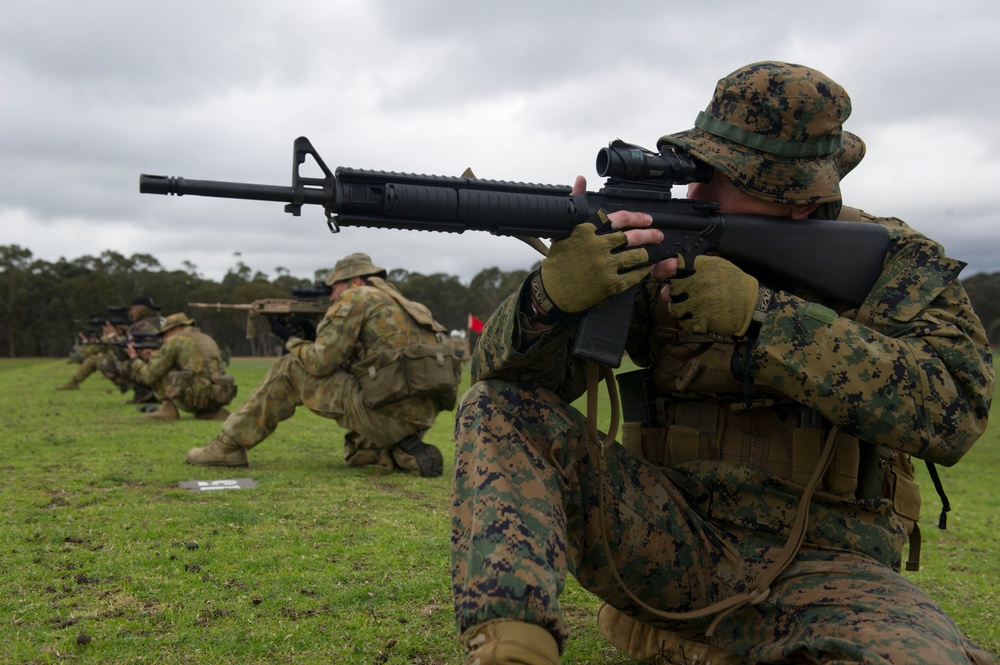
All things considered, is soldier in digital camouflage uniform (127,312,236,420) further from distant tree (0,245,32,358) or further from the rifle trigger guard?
distant tree (0,245,32,358)

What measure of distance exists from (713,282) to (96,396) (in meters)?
20.4

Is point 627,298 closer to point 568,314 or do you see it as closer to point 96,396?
point 568,314

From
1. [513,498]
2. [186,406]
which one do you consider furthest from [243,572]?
[186,406]

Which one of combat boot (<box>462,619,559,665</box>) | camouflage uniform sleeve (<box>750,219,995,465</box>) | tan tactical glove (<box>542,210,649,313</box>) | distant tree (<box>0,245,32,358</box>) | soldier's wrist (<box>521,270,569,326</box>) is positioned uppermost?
tan tactical glove (<box>542,210,649,313</box>)

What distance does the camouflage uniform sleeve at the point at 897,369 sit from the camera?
2996mm

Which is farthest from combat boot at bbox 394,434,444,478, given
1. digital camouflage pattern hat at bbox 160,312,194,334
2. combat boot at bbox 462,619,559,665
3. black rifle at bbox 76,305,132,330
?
black rifle at bbox 76,305,132,330

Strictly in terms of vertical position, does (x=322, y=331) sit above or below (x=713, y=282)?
below

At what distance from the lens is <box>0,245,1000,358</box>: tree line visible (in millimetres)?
73812

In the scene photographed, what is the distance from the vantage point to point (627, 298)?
129 inches

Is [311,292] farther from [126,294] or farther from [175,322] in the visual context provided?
[126,294]

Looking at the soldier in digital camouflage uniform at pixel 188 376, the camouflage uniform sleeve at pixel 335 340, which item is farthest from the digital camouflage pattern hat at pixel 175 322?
the camouflage uniform sleeve at pixel 335 340

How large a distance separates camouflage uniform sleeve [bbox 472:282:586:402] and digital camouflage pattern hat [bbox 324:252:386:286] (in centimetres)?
616

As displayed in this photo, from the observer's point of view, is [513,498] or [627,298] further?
[627,298]

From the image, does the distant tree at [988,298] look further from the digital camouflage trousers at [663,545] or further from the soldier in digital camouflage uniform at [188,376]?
the digital camouflage trousers at [663,545]
